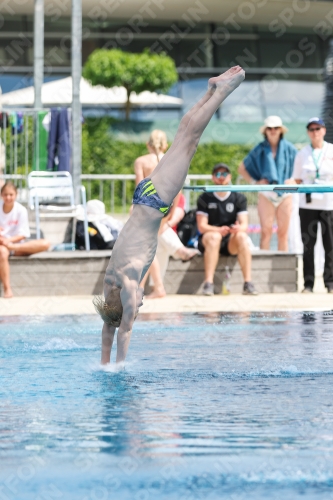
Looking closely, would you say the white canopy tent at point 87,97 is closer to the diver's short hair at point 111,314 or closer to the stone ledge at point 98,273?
the stone ledge at point 98,273

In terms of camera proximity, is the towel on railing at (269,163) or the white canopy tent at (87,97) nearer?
the towel on railing at (269,163)

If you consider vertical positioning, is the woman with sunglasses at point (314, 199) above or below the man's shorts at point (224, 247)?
above

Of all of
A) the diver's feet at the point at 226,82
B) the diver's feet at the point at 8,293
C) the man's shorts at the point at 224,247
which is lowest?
the diver's feet at the point at 8,293

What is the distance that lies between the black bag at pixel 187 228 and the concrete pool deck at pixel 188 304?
917 mm

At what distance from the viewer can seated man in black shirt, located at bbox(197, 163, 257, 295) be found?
10484mm

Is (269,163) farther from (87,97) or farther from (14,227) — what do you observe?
(87,97)

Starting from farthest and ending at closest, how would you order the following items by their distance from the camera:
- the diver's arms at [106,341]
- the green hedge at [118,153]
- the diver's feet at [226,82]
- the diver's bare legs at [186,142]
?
the green hedge at [118,153], the diver's feet at [226,82], the diver's bare legs at [186,142], the diver's arms at [106,341]

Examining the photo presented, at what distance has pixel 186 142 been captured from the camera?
606cm

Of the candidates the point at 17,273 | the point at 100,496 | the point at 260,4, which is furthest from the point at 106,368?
the point at 260,4

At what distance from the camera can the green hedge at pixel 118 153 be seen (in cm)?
2627

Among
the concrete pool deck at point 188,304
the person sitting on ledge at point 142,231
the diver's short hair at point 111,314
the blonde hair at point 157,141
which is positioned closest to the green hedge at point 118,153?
the blonde hair at point 157,141

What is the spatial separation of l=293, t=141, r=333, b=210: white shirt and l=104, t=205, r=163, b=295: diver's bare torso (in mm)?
4851

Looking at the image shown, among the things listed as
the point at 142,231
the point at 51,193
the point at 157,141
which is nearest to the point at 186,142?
the point at 142,231

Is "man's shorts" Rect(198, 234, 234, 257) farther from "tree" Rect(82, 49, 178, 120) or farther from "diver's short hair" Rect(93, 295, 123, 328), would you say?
"tree" Rect(82, 49, 178, 120)
